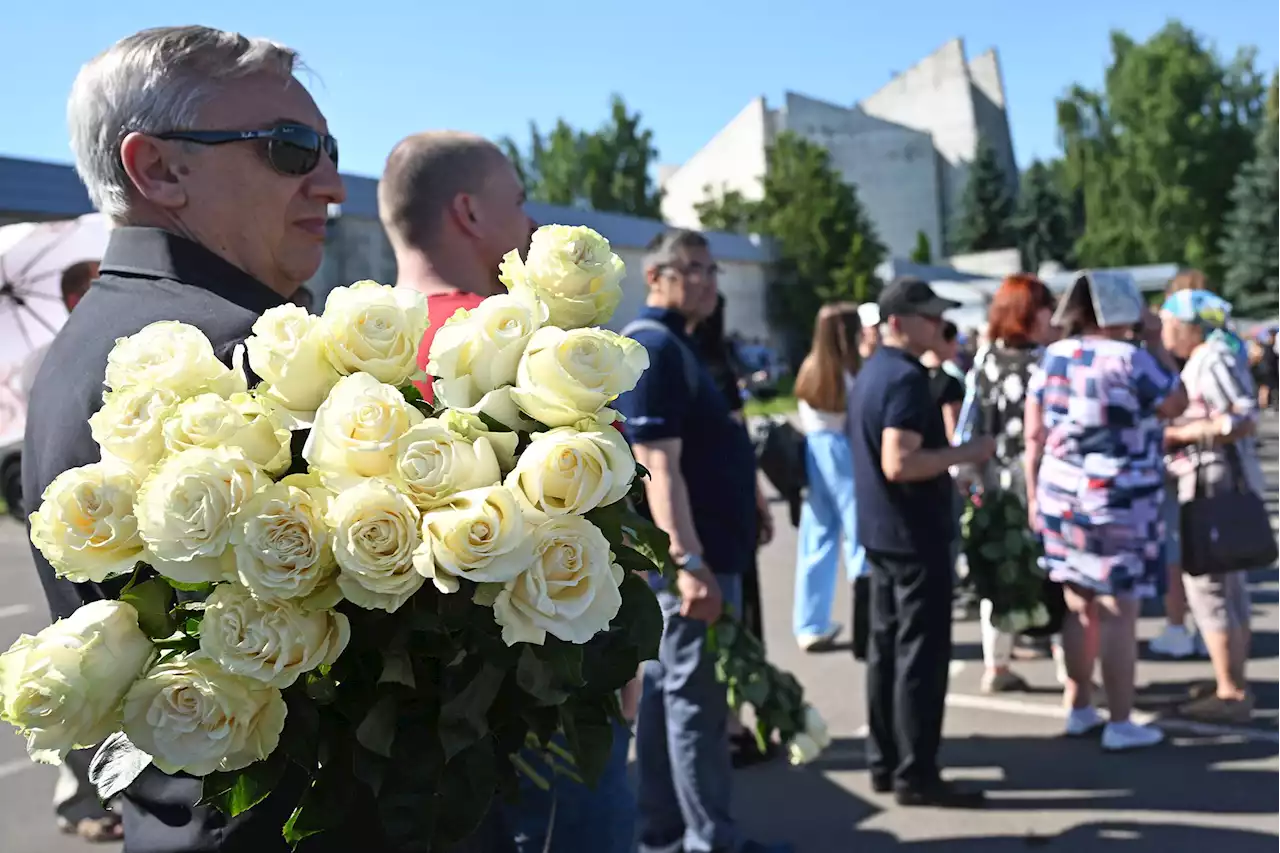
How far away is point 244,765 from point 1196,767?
4.22 meters

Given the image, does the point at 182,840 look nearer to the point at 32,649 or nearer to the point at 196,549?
the point at 32,649

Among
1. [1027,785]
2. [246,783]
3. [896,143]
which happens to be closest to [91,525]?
[246,783]

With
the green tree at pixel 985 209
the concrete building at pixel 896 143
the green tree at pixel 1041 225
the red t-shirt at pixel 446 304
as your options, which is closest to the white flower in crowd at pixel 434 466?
the red t-shirt at pixel 446 304

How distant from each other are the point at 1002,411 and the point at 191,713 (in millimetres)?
5360

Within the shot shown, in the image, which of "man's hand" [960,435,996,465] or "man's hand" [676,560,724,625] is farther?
"man's hand" [960,435,996,465]

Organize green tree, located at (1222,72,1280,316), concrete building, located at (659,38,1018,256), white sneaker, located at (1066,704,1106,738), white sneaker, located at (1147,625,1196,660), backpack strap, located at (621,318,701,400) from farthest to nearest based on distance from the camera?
concrete building, located at (659,38,1018,256)
green tree, located at (1222,72,1280,316)
white sneaker, located at (1147,625,1196,660)
white sneaker, located at (1066,704,1106,738)
backpack strap, located at (621,318,701,400)

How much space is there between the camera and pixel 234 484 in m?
1.02

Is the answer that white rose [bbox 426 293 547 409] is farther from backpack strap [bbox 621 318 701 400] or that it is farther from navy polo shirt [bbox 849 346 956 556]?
navy polo shirt [bbox 849 346 956 556]

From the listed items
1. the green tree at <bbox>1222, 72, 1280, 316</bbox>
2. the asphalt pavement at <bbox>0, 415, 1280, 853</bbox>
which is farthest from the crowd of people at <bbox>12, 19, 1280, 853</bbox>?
the green tree at <bbox>1222, 72, 1280, 316</bbox>

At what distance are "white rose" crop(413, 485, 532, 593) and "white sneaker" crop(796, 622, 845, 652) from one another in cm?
522

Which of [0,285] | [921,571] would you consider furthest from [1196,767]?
[0,285]

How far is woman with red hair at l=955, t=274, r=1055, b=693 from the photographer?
5.02 metres

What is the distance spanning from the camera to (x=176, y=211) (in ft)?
5.33

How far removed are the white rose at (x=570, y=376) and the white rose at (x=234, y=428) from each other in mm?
262
